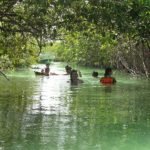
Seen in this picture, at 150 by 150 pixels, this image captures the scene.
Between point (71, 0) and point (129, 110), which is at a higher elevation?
point (71, 0)

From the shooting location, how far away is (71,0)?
1255 cm

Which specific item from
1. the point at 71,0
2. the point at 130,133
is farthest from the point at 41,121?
the point at 71,0

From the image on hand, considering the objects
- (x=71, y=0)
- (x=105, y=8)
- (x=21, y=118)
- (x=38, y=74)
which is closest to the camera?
(x=71, y=0)

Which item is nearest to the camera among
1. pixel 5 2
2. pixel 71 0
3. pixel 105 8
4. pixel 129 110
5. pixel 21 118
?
pixel 71 0

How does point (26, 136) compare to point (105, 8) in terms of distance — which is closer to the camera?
point (26, 136)

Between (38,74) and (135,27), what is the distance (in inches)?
1256

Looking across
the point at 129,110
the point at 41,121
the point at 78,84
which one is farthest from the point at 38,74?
the point at 41,121

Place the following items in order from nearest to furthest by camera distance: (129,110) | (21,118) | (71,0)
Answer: (71,0) < (21,118) < (129,110)

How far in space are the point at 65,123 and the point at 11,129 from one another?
185cm

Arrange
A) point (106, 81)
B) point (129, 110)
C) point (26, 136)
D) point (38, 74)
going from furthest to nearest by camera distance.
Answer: point (38, 74) < point (106, 81) < point (129, 110) < point (26, 136)

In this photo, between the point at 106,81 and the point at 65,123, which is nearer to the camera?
the point at 65,123

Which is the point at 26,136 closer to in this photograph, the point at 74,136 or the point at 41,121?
the point at 74,136

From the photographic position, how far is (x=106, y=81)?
105ft

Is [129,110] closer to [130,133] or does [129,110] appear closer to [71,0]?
[130,133]
